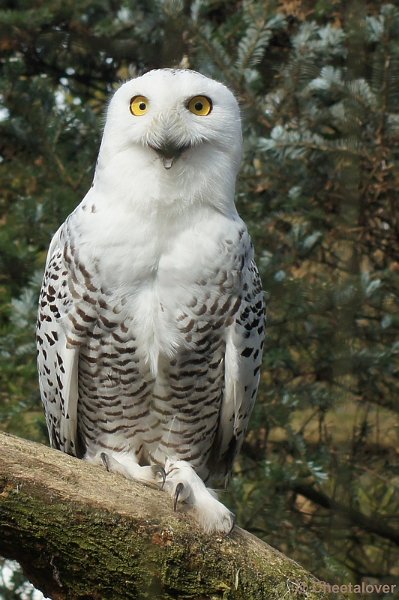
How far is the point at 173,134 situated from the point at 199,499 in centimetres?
142

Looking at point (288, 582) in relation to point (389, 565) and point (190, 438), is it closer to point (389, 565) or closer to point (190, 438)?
point (190, 438)

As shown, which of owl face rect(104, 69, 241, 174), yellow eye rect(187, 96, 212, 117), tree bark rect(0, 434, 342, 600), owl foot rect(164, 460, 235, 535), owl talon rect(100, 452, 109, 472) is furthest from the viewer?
owl talon rect(100, 452, 109, 472)

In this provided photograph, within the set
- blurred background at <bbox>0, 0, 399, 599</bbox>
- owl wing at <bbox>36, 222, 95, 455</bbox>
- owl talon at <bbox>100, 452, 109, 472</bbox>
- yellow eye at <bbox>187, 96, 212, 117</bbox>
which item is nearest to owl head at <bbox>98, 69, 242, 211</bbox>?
yellow eye at <bbox>187, 96, 212, 117</bbox>

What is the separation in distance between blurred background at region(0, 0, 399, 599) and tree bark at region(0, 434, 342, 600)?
1.45m

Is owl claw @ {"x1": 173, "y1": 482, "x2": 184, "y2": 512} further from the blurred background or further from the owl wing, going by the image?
the blurred background

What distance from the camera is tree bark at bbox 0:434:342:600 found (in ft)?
9.24

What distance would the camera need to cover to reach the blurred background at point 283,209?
4.58 meters

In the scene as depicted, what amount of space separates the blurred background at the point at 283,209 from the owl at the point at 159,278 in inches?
31.6

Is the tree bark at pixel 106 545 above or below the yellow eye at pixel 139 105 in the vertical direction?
below

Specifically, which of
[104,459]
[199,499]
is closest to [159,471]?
[104,459]

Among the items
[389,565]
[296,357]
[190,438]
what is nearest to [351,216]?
[190,438]

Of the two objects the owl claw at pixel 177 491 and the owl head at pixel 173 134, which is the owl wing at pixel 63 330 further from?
the owl claw at pixel 177 491

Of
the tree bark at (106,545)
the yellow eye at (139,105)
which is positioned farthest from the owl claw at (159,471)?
the yellow eye at (139,105)

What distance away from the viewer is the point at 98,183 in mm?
3723
